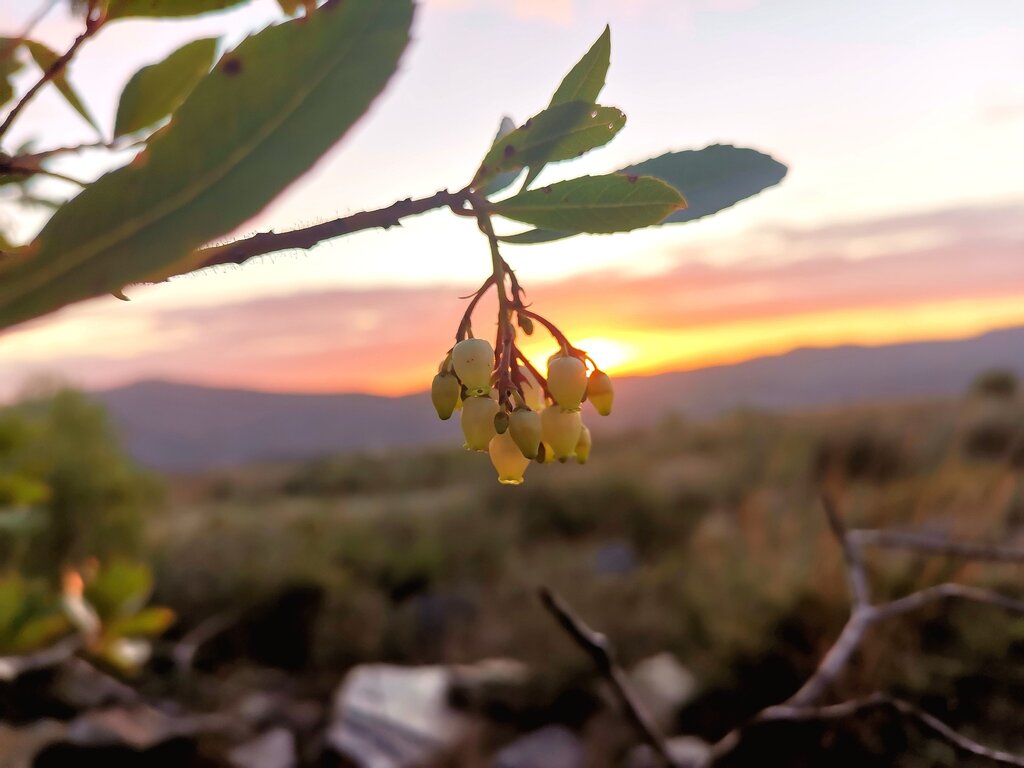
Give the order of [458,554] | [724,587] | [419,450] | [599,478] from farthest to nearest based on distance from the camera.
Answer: [419,450], [599,478], [458,554], [724,587]

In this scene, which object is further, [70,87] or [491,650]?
[491,650]

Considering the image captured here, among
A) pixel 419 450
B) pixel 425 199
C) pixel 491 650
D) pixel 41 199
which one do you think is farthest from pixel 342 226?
pixel 419 450

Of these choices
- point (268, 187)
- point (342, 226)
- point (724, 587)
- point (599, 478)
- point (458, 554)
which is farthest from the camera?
point (599, 478)

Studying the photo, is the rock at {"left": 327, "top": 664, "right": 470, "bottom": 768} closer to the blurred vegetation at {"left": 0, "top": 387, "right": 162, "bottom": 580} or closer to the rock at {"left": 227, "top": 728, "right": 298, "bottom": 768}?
the rock at {"left": 227, "top": 728, "right": 298, "bottom": 768}

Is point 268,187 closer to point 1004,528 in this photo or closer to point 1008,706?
point 1008,706

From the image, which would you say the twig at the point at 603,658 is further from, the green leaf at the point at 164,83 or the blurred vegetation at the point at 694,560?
the blurred vegetation at the point at 694,560

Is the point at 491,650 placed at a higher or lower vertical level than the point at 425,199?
lower
